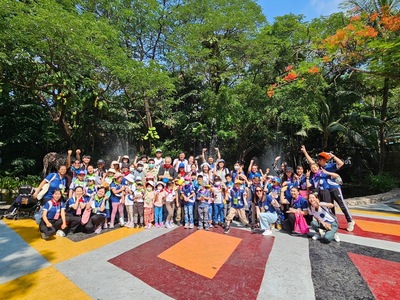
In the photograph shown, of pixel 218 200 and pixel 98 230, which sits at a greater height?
pixel 218 200

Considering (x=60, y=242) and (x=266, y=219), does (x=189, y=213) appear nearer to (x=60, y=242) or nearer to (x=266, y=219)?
(x=266, y=219)

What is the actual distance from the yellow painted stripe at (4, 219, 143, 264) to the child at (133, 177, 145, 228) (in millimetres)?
347

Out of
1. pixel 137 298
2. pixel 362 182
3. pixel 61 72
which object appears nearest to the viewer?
pixel 137 298

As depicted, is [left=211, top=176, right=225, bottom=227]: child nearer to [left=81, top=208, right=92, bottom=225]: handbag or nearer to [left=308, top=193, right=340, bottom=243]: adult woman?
[left=308, top=193, right=340, bottom=243]: adult woman

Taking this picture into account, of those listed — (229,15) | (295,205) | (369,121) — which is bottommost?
(295,205)

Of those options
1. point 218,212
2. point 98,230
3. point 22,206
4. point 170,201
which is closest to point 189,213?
point 170,201

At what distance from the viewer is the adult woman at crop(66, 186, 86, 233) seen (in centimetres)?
495

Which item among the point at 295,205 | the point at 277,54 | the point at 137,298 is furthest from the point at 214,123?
the point at 137,298

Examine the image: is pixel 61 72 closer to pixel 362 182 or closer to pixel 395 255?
pixel 395 255

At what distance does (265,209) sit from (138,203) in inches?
122

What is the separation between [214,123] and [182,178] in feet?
29.4

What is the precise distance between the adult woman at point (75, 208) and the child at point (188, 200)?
234 cm

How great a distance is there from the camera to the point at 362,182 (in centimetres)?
1390

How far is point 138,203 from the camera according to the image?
551 cm
